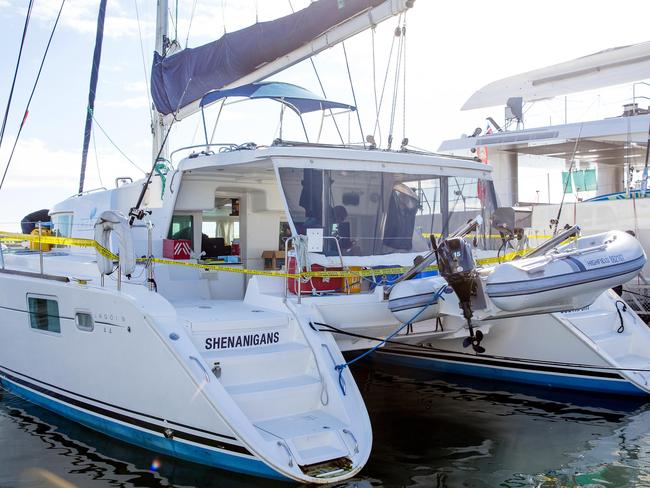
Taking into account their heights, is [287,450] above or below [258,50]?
below

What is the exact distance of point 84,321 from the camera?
553cm

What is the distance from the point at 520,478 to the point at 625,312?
11.2 feet

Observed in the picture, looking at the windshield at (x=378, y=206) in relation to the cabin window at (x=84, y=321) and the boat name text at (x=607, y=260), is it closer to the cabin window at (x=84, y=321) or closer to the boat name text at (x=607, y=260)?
the cabin window at (x=84, y=321)

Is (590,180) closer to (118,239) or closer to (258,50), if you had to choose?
(258,50)

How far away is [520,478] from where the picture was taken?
4906 mm

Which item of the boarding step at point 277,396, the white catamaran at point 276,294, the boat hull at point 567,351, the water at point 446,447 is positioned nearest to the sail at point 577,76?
the boat hull at point 567,351

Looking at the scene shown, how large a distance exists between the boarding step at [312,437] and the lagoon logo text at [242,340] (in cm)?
68

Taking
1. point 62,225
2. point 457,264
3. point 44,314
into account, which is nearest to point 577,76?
point 62,225

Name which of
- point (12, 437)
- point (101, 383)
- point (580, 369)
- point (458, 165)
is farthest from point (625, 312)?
point (12, 437)

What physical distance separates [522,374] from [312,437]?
362 centimetres

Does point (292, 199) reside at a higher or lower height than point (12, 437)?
higher

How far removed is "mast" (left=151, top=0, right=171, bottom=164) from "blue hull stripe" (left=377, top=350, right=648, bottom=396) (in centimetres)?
428

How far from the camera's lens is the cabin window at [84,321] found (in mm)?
5430

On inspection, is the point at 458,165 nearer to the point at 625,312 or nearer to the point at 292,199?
the point at 292,199
